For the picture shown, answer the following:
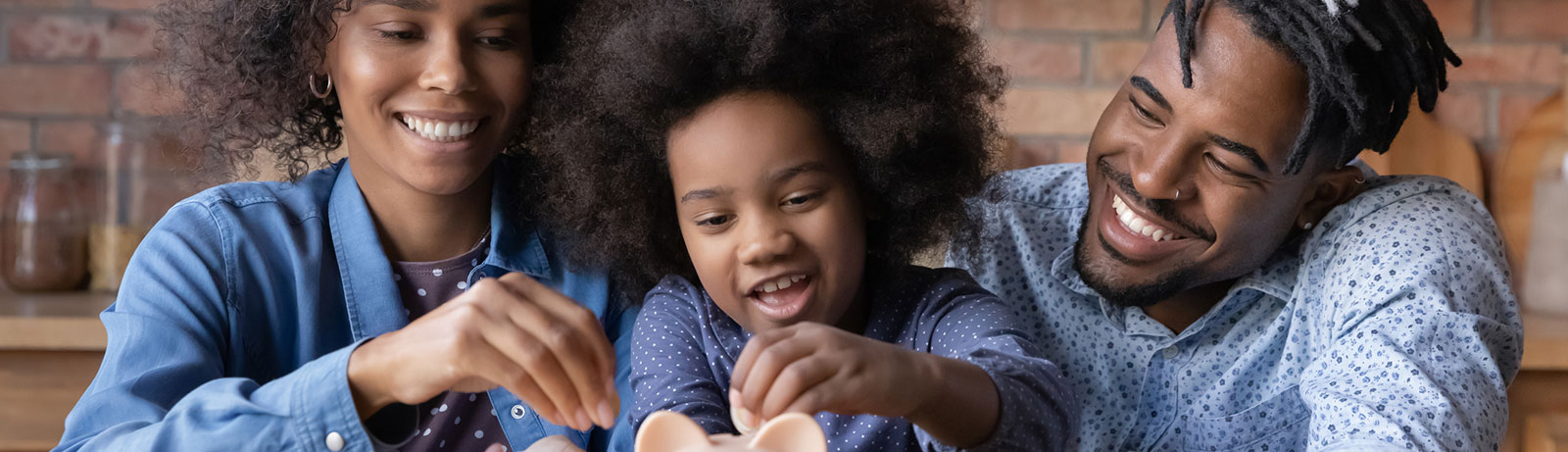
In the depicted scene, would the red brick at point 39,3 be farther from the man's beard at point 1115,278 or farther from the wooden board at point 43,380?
the man's beard at point 1115,278

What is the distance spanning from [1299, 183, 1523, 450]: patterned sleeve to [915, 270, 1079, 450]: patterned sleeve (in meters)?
0.25

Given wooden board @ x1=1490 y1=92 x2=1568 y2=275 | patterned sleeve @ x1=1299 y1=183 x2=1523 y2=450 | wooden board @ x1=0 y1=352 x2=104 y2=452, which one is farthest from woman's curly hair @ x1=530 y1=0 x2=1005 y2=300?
wooden board @ x1=1490 y1=92 x2=1568 y2=275

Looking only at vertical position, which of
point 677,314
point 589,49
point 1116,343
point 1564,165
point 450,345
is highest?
point 589,49

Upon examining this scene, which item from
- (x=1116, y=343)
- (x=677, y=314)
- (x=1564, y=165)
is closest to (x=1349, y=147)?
(x=1116, y=343)

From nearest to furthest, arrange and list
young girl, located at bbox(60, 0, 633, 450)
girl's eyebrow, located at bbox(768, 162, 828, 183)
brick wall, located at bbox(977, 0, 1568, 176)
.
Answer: young girl, located at bbox(60, 0, 633, 450)
girl's eyebrow, located at bbox(768, 162, 828, 183)
brick wall, located at bbox(977, 0, 1568, 176)

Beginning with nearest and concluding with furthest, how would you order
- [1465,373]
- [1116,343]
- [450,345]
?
[450,345] < [1465,373] < [1116,343]

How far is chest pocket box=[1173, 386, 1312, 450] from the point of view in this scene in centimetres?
124

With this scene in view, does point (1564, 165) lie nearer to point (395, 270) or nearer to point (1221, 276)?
point (1221, 276)

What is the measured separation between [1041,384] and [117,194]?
5.94 feet

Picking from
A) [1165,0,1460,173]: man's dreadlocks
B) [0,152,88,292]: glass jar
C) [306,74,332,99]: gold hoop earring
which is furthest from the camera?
[0,152,88,292]: glass jar

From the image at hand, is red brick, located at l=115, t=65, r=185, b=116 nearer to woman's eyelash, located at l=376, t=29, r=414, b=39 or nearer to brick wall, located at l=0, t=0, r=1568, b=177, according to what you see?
brick wall, located at l=0, t=0, r=1568, b=177

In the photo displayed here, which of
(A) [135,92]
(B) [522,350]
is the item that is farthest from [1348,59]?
(A) [135,92]

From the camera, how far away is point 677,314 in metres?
1.10

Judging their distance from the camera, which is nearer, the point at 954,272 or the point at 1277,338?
the point at 954,272
